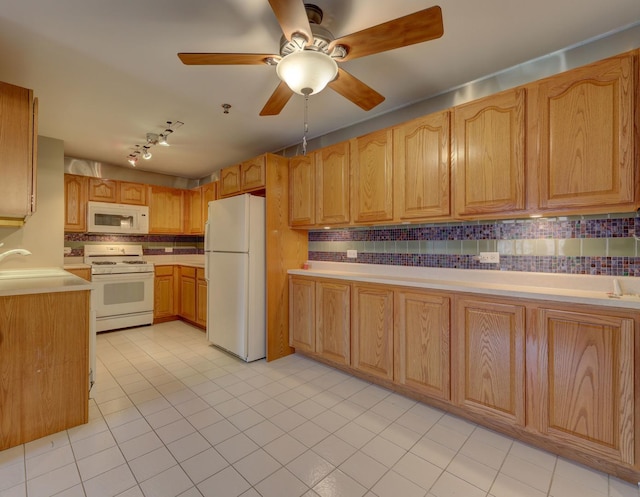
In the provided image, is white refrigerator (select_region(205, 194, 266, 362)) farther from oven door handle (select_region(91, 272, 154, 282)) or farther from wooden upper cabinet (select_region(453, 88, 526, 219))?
wooden upper cabinet (select_region(453, 88, 526, 219))

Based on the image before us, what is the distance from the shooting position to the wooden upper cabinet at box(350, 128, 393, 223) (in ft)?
8.18

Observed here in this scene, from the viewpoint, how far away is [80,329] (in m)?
2.04

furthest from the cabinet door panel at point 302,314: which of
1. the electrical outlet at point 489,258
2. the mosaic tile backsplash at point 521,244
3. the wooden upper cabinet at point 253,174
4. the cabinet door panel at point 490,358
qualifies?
the electrical outlet at point 489,258

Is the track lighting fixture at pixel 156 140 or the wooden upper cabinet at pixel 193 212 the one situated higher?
the track lighting fixture at pixel 156 140

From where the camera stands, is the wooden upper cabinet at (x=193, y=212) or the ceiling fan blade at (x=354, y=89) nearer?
the ceiling fan blade at (x=354, y=89)

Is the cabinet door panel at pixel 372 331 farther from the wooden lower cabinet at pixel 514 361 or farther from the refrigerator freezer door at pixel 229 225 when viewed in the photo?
the refrigerator freezer door at pixel 229 225

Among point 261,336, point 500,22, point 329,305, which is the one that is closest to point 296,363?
point 261,336

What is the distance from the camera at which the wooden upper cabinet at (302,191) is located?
311 cm

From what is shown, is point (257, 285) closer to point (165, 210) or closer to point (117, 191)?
point (165, 210)

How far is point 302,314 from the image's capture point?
10.3ft

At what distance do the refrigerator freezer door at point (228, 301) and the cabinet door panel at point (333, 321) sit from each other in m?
0.76

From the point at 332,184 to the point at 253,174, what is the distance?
3.09 ft

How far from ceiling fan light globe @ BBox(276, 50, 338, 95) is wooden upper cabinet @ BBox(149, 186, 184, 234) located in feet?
13.3

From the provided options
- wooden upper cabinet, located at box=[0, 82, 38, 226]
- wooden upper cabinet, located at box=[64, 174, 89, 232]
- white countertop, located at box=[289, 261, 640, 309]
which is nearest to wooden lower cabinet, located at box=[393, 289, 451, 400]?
white countertop, located at box=[289, 261, 640, 309]
